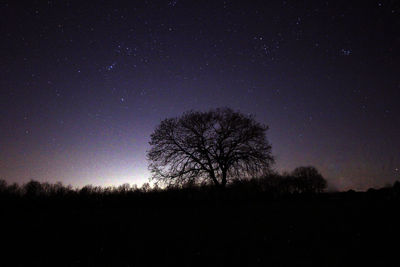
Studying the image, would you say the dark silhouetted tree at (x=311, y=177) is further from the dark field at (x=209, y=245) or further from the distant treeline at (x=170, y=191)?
the dark field at (x=209, y=245)

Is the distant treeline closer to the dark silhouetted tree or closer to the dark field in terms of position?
the dark field

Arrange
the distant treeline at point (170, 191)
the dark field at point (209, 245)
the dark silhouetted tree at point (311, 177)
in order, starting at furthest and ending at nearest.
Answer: the dark silhouetted tree at point (311, 177)
the distant treeline at point (170, 191)
the dark field at point (209, 245)

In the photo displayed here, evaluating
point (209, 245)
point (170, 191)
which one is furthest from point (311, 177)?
point (209, 245)

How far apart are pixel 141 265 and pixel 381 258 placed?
3.98m

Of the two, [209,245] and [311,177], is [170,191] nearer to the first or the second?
[209,245]

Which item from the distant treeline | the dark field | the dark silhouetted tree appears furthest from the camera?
the dark silhouetted tree

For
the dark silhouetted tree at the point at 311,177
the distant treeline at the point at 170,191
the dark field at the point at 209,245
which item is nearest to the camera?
the dark field at the point at 209,245

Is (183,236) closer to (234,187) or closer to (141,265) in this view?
(141,265)

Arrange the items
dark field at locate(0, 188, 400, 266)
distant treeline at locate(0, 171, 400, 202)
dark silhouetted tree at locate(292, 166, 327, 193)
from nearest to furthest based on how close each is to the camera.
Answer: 1. dark field at locate(0, 188, 400, 266)
2. distant treeline at locate(0, 171, 400, 202)
3. dark silhouetted tree at locate(292, 166, 327, 193)

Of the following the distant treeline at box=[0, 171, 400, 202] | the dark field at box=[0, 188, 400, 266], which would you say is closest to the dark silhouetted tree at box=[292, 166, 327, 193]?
the distant treeline at box=[0, 171, 400, 202]

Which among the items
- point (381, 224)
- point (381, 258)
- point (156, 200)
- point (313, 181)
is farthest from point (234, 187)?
point (313, 181)

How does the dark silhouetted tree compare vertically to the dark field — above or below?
above

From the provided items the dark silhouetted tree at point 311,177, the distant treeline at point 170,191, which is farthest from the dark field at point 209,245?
the dark silhouetted tree at point 311,177

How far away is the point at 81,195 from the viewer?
52.5 feet
